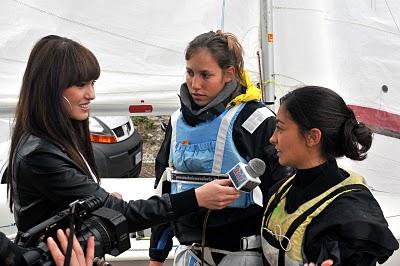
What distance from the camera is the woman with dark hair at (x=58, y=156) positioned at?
70.2 inches

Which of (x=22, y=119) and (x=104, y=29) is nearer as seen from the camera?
(x=22, y=119)

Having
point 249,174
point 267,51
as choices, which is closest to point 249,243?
point 249,174

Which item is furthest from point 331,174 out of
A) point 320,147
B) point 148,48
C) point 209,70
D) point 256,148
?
point 148,48

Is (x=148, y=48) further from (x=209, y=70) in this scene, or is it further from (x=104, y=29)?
(x=209, y=70)

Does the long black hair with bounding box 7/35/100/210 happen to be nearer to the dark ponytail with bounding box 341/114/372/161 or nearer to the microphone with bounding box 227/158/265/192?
the microphone with bounding box 227/158/265/192

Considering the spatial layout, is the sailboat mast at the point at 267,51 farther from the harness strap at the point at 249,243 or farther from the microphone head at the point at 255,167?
the microphone head at the point at 255,167

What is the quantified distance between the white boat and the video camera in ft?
4.02

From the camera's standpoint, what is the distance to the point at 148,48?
126 inches

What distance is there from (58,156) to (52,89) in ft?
0.60

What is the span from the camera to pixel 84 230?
1.56 m

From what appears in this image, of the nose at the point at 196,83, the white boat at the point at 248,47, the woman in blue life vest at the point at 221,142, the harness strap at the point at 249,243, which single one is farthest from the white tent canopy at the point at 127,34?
the harness strap at the point at 249,243

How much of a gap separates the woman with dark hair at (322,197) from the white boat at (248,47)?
1.12 metres

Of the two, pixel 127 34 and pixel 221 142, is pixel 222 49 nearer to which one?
pixel 221 142

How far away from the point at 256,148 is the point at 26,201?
711 mm
